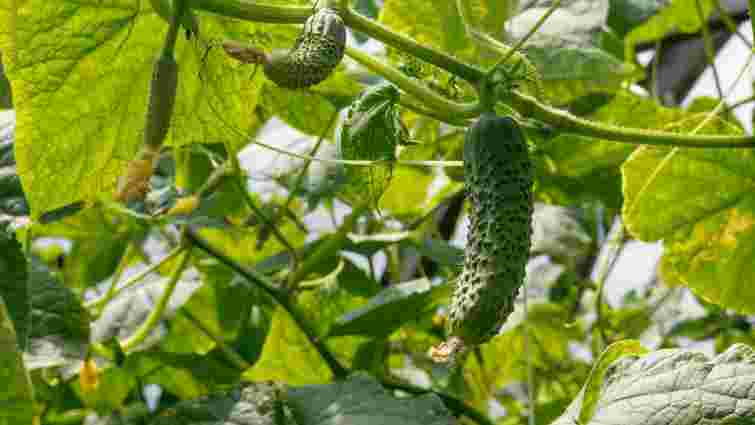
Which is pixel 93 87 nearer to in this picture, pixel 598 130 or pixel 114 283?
pixel 598 130

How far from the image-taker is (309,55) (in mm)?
645

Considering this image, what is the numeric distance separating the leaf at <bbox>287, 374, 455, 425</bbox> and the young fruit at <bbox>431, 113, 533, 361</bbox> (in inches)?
9.0

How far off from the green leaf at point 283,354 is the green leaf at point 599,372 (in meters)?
0.41

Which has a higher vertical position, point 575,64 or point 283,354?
point 575,64

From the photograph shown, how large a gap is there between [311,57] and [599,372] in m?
0.36

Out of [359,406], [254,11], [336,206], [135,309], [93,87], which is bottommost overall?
[336,206]

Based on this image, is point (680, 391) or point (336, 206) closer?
point (680, 391)

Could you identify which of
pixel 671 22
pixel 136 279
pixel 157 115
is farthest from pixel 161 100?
pixel 671 22

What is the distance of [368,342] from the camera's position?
123 centimetres

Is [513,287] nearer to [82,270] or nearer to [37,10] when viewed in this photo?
[37,10]

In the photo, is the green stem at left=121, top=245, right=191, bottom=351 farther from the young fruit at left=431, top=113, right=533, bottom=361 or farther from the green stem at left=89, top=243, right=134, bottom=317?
the young fruit at left=431, top=113, right=533, bottom=361

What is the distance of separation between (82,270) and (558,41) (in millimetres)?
779

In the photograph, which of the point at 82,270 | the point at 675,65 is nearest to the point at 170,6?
the point at 82,270

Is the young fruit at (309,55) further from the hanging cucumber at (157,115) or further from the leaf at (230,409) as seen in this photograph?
the leaf at (230,409)
